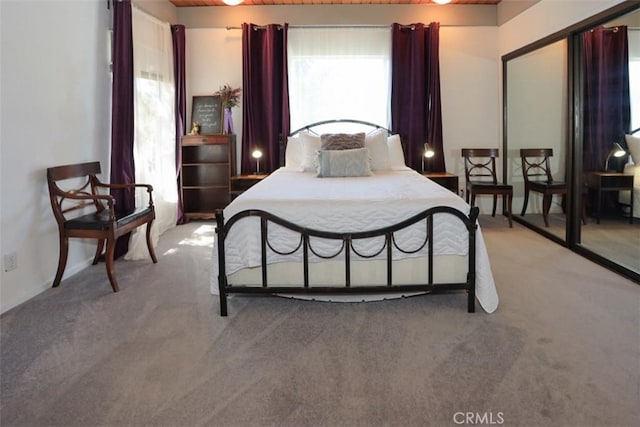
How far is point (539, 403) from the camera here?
76.7 inches

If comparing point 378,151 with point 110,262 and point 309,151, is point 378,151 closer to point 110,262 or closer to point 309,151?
point 309,151

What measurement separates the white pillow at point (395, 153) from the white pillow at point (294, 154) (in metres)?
0.92

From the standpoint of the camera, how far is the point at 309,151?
5.04 meters

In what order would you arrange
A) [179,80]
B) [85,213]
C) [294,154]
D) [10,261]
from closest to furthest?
[10,261], [85,213], [294,154], [179,80]

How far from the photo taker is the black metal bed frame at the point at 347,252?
2.86 metres

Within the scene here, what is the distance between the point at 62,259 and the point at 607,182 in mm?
4125

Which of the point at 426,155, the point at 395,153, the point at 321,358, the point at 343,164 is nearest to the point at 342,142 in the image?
the point at 343,164

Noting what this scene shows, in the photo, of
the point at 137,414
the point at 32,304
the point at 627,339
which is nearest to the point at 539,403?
the point at 627,339

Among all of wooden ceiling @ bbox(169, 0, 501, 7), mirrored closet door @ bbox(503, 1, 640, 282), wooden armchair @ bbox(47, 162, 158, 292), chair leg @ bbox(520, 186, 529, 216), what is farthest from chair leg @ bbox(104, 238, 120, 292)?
chair leg @ bbox(520, 186, 529, 216)

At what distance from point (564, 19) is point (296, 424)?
4081mm

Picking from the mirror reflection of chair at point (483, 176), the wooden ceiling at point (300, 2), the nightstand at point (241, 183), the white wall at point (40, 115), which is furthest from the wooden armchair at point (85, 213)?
the mirror reflection of chair at point (483, 176)

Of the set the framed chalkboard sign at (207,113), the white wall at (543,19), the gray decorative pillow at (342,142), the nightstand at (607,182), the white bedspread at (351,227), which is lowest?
the white bedspread at (351,227)

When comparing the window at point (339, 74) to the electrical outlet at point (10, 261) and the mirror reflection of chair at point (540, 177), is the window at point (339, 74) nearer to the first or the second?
the mirror reflection of chair at point (540, 177)

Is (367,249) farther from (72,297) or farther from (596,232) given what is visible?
(596,232)
